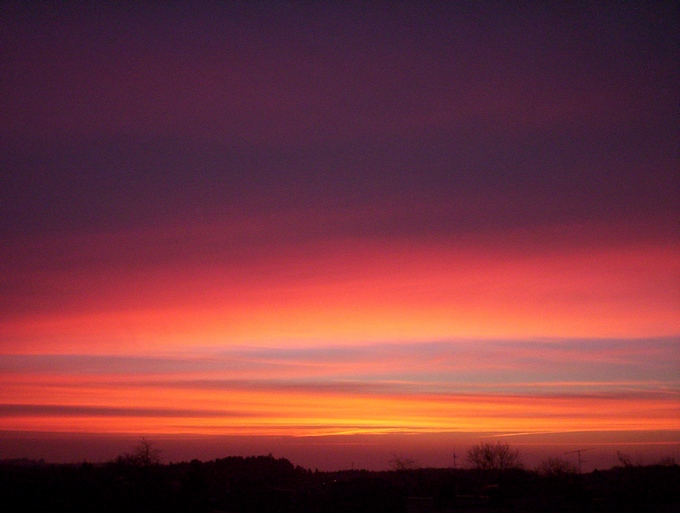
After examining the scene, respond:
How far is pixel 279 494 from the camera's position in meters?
43.7

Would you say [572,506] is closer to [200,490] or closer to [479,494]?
[479,494]

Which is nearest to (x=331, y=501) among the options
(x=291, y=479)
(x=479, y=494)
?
(x=479, y=494)

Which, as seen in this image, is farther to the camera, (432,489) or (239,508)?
(432,489)

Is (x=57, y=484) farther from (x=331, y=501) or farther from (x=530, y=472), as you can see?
(x=530, y=472)

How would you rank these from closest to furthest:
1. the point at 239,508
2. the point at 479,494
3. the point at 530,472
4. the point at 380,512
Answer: the point at 380,512 → the point at 239,508 → the point at 479,494 → the point at 530,472

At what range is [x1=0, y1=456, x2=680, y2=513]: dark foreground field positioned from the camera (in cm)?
3553

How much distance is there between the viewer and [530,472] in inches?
2586

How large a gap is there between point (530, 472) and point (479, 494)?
17454 mm

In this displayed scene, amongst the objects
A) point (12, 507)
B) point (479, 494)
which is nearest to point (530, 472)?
point (479, 494)

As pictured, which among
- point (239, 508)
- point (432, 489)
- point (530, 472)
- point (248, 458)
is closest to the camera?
point (239, 508)

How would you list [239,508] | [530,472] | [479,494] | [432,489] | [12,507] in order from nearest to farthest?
[12,507] < [239,508] < [479,494] < [432,489] < [530,472]

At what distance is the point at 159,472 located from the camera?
40.7m

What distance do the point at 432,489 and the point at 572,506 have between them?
1597 cm

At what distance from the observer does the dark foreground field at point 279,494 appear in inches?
1399
